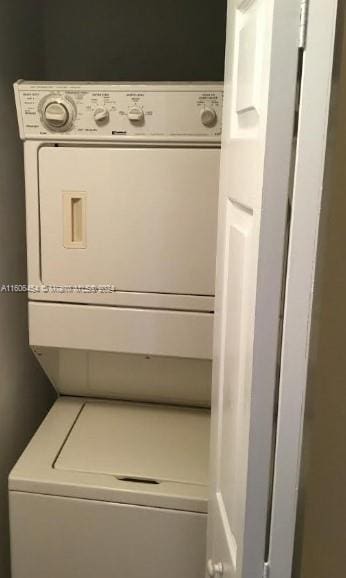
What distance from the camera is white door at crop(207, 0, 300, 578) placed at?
721 millimetres

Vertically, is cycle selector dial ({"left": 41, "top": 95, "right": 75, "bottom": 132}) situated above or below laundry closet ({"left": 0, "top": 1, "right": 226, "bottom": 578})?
above

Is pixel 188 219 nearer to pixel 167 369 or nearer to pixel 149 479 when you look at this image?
pixel 167 369

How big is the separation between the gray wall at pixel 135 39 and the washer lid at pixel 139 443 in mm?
1137

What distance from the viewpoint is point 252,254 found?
2.67ft

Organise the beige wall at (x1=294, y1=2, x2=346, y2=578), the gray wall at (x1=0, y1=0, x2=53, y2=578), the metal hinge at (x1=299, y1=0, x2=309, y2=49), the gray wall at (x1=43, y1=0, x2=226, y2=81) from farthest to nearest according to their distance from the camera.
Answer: the gray wall at (x1=43, y1=0, x2=226, y2=81)
the gray wall at (x1=0, y1=0, x2=53, y2=578)
the beige wall at (x1=294, y1=2, x2=346, y2=578)
the metal hinge at (x1=299, y1=0, x2=309, y2=49)

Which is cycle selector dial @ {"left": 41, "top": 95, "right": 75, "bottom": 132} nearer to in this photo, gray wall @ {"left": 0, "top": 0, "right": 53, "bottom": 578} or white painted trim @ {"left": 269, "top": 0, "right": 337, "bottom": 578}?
gray wall @ {"left": 0, "top": 0, "right": 53, "bottom": 578}

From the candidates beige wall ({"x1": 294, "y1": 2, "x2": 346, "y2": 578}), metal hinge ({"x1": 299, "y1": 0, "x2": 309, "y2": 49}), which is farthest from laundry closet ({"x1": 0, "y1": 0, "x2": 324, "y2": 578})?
beige wall ({"x1": 294, "y1": 2, "x2": 346, "y2": 578})

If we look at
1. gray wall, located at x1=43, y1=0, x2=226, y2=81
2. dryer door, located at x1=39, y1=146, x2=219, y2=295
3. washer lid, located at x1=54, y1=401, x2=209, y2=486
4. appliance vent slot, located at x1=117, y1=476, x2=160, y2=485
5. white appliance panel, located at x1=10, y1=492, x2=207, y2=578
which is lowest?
white appliance panel, located at x1=10, y1=492, x2=207, y2=578

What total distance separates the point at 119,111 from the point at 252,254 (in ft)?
2.74

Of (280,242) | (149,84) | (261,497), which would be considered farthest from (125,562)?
(149,84)

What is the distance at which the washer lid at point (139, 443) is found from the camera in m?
1.54

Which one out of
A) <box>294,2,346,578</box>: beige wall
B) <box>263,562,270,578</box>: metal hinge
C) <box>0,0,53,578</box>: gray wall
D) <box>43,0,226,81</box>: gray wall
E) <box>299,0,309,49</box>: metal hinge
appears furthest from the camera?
<box>43,0,226,81</box>: gray wall

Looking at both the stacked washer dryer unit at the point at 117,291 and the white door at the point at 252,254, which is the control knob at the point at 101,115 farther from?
the white door at the point at 252,254

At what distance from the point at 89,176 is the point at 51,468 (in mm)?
767
